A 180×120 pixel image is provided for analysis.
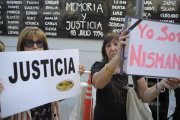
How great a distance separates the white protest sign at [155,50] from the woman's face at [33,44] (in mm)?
672

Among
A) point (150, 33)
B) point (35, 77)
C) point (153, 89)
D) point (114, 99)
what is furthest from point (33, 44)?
point (153, 89)

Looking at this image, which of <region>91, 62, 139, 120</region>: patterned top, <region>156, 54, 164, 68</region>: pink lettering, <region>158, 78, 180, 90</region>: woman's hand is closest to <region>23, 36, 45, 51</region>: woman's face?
<region>91, 62, 139, 120</region>: patterned top

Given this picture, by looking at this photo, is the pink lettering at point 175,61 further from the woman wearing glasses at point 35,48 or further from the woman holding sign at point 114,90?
the woman wearing glasses at point 35,48

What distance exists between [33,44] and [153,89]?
985 mm

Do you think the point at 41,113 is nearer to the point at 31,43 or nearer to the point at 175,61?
the point at 31,43

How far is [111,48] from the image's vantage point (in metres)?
2.85

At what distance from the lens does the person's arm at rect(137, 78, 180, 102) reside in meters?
2.73

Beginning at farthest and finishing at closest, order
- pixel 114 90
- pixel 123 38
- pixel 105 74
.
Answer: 1. pixel 114 90
2. pixel 105 74
3. pixel 123 38

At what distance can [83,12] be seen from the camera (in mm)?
5965

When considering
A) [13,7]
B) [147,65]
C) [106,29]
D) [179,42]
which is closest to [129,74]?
[147,65]

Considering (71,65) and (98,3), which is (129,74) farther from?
(98,3)

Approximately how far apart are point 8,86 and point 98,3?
3648mm

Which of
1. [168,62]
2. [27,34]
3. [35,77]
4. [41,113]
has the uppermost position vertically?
[27,34]

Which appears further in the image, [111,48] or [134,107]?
[111,48]
